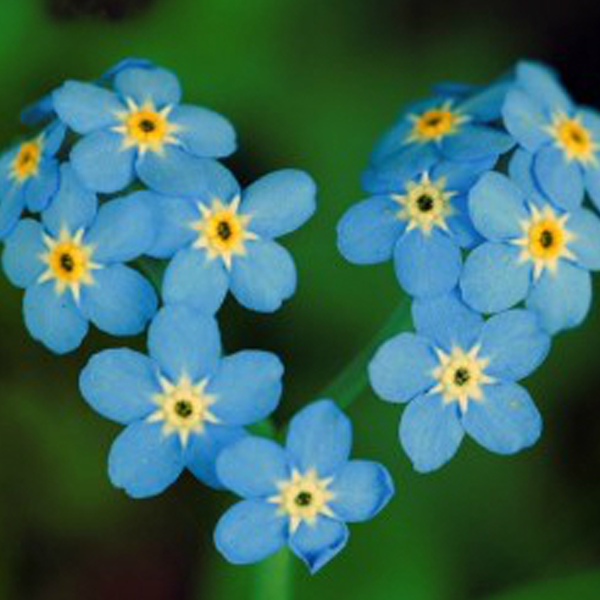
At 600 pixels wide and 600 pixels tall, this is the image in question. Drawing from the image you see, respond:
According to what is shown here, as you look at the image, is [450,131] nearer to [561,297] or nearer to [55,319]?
[561,297]

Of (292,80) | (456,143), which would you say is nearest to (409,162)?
(456,143)

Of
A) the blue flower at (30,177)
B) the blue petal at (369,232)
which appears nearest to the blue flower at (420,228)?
the blue petal at (369,232)

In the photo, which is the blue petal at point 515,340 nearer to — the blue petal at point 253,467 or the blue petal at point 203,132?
the blue petal at point 253,467

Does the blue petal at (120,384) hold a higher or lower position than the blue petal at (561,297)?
lower

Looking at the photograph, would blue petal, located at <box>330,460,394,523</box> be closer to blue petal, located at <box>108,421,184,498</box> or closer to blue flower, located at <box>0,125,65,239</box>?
blue petal, located at <box>108,421,184,498</box>

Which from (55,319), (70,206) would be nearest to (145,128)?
(70,206)

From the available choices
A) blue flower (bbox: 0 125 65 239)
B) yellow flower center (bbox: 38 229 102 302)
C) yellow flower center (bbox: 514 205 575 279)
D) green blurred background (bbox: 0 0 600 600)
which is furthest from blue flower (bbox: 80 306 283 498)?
green blurred background (bbox: 0 0 600 600)
